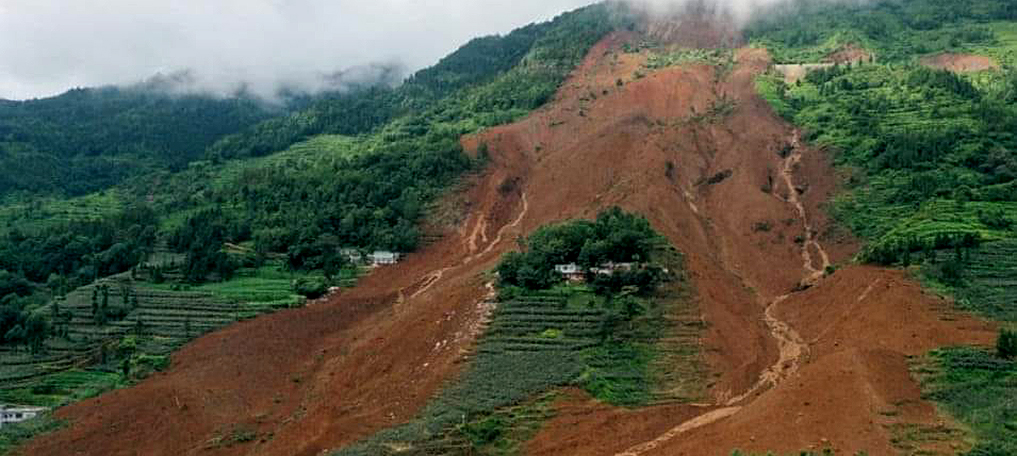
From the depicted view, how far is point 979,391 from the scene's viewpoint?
121 ft

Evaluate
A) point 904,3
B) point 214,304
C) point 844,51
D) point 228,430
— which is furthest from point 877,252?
point 904,3

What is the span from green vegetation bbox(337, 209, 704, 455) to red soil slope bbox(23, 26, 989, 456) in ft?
3.74

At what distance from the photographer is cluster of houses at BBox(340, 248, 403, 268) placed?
6966 cm

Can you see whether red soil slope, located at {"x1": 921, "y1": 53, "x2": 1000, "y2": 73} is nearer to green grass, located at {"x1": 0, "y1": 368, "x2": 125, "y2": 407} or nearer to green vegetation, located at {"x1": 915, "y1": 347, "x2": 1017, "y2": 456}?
green vegetation, located at {"x1": 915, "y1": 347, "x2": 1017, "y2": 456}

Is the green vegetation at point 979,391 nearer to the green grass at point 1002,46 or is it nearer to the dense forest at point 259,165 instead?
the dense forest at point 259,165

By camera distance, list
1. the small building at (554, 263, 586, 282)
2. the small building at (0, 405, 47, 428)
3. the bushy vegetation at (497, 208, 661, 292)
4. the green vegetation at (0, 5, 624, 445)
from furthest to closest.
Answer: the green vegetation at (0, 5, 624, 445) → the small building at (554, 263, 586, 282) → the bushy vegetation at (497, 208, 661, 292) → the small building at (0, 405, 47, 428)

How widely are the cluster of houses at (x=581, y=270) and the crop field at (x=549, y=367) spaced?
1.10m

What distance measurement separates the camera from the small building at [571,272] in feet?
171

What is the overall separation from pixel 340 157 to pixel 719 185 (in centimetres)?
3937

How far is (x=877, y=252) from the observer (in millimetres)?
51531

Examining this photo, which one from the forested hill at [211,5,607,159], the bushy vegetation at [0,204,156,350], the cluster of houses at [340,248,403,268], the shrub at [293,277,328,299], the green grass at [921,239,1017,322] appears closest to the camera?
the green grass at [921,239,1017,322]

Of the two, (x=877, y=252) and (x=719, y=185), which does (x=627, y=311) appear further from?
(x=719, y=185)

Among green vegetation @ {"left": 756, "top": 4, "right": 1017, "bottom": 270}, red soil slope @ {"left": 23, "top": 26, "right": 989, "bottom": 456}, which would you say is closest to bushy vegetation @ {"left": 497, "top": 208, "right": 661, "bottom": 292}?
red soil slope @ {"left": 23, "top": 26, "right": 989, "bottom": 456}

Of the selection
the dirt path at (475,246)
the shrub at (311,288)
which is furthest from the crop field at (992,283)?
the shrub at (311,288)
